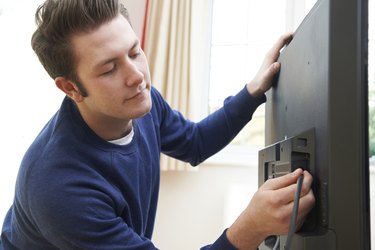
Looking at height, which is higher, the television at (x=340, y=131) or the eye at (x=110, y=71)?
the eye at (x=110, y=71)

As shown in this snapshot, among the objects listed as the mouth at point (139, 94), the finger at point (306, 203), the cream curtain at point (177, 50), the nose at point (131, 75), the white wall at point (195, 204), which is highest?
the cream curtain at point (177, 50)

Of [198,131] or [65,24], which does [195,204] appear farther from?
[65,24]

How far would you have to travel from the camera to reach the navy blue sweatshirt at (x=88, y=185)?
2.47ft

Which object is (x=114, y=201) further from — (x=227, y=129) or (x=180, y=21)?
(x=180, y=21)

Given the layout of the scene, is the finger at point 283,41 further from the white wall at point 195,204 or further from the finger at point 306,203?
the white wall at point 195,204

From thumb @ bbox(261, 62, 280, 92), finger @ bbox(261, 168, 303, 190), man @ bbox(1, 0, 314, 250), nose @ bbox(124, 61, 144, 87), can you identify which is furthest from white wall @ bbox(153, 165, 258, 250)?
finger @ bbox(261, 168, 303, 190)

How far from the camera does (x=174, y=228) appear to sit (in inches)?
86.5

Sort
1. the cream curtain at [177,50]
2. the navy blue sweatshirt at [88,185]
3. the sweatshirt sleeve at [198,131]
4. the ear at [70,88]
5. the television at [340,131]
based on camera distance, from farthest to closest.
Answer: the cream curtain at [177,50]
the sweatshirt sleeve at [198,131]
the ear at [70,88]
the navy blue sweatshirt at [88,185]
the television at [340,131]

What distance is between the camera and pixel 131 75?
793mm

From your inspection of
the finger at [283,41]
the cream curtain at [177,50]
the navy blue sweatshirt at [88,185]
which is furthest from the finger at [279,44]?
the cream curtain at [177,50]

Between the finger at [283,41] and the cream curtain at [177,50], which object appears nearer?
the finger at [283,41]

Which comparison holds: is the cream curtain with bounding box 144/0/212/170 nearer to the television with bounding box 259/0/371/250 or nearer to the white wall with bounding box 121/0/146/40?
the white wall with bounding box 121/0/146/40

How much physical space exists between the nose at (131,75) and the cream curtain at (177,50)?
1.31 meters

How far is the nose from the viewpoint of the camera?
79 cm
